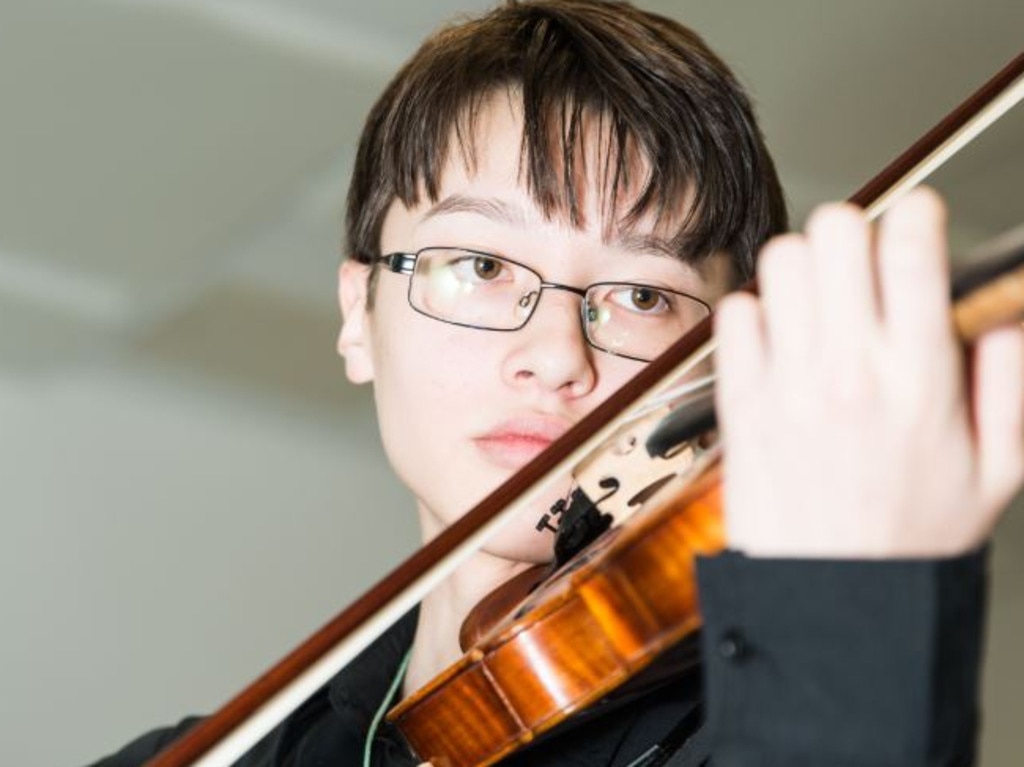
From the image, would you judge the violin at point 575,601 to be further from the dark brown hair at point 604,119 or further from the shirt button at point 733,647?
the dark brown hair at point 604,119

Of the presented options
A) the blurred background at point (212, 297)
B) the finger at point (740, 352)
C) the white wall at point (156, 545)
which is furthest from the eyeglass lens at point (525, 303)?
the white wall at point (156, 545)

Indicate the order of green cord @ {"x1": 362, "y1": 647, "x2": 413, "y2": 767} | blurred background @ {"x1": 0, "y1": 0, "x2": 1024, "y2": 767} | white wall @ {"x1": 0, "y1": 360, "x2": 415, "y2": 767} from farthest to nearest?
1. white wall @ {"x1": 0, "y1": 360, "x2": 415, "y2": 767}
2. blurred background @ {"x1": 0, "y1": 0, "x2": 1024, "y2": 767}
3. green cord @ {"x1": 362, "y1": 647, "x2": 413, "y2": 767}

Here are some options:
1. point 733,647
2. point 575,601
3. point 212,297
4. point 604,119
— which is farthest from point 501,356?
point 212,297

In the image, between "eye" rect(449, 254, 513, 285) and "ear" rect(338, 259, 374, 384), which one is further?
"ear" rect(338, 259, 374, 384)

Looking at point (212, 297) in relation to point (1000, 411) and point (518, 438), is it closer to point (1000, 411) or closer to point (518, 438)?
point (518, 438)

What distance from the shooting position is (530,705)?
0.81 m

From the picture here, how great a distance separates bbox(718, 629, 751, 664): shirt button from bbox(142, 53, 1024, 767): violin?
0.13 feet

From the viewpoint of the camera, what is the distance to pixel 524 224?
1128mm

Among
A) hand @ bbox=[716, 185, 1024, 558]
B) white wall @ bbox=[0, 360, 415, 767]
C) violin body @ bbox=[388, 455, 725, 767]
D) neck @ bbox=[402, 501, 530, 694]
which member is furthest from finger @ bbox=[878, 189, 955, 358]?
white wall @ bbox=[0, 360, 415, 767]

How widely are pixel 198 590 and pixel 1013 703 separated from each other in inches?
60.4

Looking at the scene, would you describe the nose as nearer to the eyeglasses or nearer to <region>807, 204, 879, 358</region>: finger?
the eyeglasses

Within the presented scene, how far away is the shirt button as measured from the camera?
65cm

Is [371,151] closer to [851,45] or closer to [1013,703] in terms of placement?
[851,45]

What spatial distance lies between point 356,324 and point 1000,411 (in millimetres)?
770
